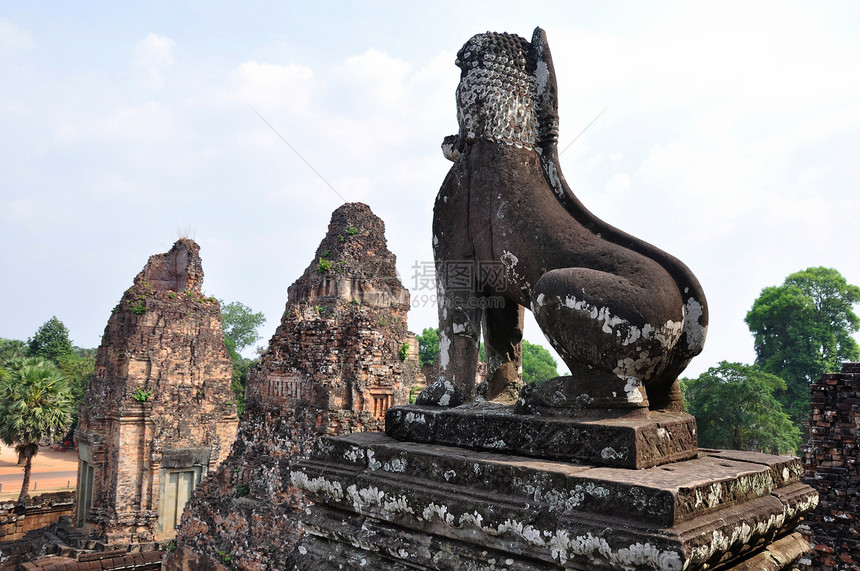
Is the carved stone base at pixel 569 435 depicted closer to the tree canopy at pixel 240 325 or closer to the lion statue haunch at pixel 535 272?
the lion statue haunch at pixel 535 272

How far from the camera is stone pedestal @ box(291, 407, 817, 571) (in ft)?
6.08

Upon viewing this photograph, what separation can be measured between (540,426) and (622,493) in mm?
517

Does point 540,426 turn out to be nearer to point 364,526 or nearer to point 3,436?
point 364,526

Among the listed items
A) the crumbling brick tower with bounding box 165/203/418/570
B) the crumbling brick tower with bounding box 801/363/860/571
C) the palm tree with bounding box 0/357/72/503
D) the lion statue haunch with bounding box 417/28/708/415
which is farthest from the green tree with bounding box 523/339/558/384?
the lion statue haunch with bounding box 417/28/708/415

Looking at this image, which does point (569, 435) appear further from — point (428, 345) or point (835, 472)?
point (428, 345)

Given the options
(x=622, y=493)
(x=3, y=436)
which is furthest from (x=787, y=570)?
(x=3, y=436)

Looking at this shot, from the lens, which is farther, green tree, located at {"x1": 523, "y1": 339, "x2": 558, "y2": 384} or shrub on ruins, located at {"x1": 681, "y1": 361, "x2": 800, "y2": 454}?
green tree, located at {"x1": 523, "y1": 339, "x2": 558, "y2": 384}

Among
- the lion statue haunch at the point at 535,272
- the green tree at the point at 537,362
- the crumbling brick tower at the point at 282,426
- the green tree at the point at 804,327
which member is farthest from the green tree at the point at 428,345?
the lion statue haunch at the point at 535,272

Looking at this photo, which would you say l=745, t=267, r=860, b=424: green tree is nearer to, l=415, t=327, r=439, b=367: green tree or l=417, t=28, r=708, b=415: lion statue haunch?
l=415, t=327, r=439, b=367: green tree

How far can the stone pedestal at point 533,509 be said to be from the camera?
6.08 feet

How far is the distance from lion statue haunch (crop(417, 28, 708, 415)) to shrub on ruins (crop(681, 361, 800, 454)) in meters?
21.1

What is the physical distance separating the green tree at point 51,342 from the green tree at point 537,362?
38110mm

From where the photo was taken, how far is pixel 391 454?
2668mm

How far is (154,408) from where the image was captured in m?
18.0
